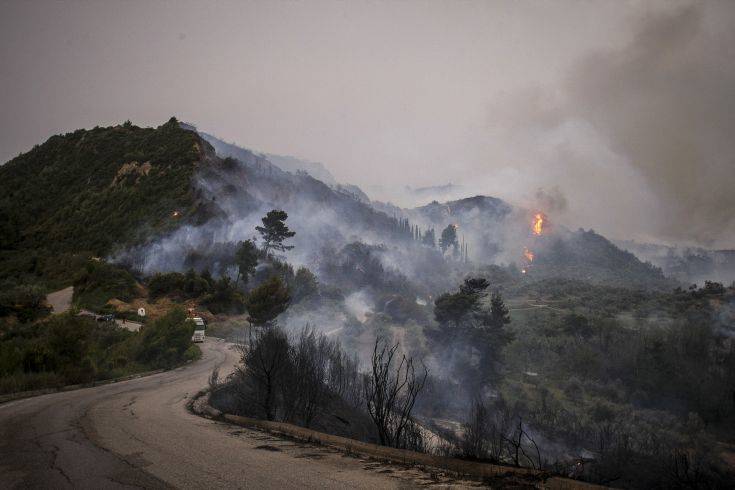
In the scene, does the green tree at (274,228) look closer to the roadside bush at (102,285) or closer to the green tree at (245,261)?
the green tree at (245,261)

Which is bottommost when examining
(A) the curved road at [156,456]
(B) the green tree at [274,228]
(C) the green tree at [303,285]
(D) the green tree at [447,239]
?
(A) the curved road at [156,456]

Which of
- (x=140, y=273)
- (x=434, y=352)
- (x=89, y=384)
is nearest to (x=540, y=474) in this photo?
(x=89, y=384)

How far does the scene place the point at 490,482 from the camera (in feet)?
18.6

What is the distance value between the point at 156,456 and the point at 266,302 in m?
Result: 37.0

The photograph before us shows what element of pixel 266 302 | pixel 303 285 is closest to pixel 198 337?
pixel 266 302

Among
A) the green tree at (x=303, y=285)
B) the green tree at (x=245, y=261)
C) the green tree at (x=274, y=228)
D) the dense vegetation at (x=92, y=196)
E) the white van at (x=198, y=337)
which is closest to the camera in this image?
the white van at (x=198, y=337)

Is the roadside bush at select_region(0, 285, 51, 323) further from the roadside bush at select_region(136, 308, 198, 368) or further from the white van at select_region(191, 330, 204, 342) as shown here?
the roadside bush at select_region(136, 308, 198, 368)

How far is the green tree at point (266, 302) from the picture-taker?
43.1 metres

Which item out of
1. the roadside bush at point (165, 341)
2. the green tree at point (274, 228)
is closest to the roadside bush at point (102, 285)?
the green tree at point (274, 228)

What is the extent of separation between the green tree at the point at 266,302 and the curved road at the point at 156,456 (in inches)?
1210

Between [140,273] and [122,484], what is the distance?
61697 millimetres

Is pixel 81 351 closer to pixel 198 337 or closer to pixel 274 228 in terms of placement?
pixel 198 337

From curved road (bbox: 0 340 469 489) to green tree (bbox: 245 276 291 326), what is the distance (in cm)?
3072

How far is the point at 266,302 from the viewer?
43219 millimetres
